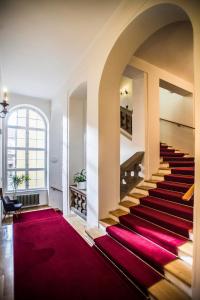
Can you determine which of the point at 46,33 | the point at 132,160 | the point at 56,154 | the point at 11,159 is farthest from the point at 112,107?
the point at 11,159

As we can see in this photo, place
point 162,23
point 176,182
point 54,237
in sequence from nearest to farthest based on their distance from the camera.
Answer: point 162,23 < point 54,237 < point 176,182

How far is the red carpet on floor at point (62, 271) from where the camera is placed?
1.91 m

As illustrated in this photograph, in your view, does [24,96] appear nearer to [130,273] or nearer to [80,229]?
[80,229]

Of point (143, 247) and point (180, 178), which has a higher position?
point (180, 178)

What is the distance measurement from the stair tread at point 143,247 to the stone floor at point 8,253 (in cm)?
69

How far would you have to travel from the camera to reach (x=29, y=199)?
6.09 meters

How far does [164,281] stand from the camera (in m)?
1.86

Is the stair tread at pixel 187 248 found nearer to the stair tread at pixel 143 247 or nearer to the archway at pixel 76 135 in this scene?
the stair tread at pixel 143 247

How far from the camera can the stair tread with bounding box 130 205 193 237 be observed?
2293 mm

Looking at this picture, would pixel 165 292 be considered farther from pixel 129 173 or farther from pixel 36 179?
pixel 36 179

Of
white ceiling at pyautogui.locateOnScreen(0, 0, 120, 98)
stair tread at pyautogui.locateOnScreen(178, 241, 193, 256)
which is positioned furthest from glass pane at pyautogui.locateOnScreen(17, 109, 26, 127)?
stair tread at pyautogui.locateOnScreen(178, 241, 193, 256)

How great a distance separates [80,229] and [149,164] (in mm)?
2177

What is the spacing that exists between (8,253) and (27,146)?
4.29 meters

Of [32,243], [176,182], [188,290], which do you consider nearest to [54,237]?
[32,243]
